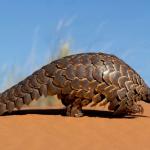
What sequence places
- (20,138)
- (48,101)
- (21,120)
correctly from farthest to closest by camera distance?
(48,101) < (21,120) < (20,138)

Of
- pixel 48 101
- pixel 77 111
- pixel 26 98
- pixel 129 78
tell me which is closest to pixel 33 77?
pixel 26 98

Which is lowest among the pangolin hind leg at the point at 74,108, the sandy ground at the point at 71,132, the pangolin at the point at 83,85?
the sandy ground at the point at 71,132

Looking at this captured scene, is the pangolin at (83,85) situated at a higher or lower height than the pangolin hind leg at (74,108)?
higher

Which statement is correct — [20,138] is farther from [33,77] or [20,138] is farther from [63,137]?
[33,77]

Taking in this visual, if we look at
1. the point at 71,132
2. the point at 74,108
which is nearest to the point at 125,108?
the point at 74,108

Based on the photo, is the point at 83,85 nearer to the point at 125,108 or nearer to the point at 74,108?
the point at 74,108

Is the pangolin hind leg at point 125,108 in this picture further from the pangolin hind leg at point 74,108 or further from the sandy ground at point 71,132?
the pangolin hind leg at point 74,108

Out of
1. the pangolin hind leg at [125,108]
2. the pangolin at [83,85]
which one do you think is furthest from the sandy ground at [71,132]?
the pangolin at [83,85]
